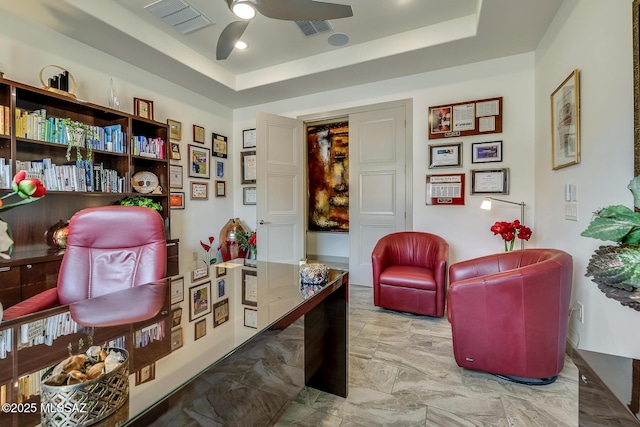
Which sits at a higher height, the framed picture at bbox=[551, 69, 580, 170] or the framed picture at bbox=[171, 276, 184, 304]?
the framed picture at bbox=[551, 69, 580, 170]

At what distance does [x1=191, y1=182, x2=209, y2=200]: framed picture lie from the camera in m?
4.06

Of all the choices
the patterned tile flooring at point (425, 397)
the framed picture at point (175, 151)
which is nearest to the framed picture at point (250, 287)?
the patterned tile flooring at point (425, 397)

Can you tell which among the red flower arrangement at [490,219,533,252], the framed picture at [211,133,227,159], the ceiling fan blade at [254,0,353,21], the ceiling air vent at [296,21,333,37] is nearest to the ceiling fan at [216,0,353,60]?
the ceiling fan blade at [254,0,353,21]

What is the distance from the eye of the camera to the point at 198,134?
13.6ft

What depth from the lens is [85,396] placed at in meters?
0.59

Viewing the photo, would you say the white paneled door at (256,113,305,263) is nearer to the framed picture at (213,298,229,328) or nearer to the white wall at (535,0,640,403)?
the framed picture at (213,298,229,328)

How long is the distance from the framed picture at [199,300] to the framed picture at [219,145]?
3287 mm

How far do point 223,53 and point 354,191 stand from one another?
2273 millimetres

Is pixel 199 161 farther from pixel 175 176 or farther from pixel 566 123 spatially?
pixel 566 123

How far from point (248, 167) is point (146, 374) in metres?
4.16

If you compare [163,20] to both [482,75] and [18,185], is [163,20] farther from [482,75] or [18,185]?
[482,75]

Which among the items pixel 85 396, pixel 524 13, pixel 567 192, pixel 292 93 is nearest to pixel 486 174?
pixel 567 192

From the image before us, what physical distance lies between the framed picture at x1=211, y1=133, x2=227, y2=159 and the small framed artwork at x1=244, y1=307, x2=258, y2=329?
371 cm

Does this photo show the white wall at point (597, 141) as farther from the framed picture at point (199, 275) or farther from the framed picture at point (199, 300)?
the framed picture at point (199, 275)
